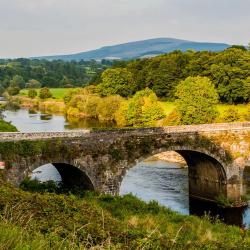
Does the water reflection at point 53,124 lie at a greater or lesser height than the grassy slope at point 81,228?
lesser

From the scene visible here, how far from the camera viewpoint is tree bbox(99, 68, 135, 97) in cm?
10000

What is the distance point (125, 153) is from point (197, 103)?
100 ft

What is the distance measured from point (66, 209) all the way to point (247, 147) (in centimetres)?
2567

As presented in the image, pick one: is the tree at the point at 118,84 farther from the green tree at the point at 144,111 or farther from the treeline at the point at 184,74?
the green tree at the point at 144,111

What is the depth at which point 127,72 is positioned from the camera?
103 metres

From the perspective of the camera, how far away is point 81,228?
11531mm

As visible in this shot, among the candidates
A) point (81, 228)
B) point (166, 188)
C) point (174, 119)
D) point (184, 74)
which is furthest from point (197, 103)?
point (81, 228)

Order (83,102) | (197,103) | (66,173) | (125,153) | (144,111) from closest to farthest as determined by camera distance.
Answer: (125,153), (66,173), (197,103), (144,111), (83,102)

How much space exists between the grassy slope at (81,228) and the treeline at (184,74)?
5654 cm

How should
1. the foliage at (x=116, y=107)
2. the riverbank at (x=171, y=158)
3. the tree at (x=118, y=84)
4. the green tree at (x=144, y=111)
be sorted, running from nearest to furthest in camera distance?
the riverbank at (x=171, y=158) < the green tree at (x=144, y=111) < the foliage at (x=116, y=107) < the tree at (x=118, y=84)

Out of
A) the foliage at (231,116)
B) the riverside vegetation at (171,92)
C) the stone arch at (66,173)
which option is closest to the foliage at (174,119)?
the riverside vegetation at (171,92)

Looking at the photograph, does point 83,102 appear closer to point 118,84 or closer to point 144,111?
point 118,84

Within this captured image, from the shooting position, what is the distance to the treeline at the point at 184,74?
77375mm

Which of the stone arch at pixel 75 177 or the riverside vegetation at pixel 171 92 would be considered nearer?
the stone arch at pixel 75 177
